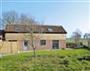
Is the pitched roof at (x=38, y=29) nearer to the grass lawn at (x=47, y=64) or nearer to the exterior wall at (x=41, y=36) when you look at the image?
the exterior wall at (x=41, y=36)

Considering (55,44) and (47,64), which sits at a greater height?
(47,64)

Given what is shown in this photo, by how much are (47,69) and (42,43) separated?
2902cm

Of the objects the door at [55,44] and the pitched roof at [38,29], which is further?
the door at [55,44]

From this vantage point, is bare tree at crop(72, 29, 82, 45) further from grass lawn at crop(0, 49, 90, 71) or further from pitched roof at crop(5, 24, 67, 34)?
grass lawn at crop(0, 49, 90, 71)

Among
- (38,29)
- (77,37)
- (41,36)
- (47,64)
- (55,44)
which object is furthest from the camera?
(77,37)

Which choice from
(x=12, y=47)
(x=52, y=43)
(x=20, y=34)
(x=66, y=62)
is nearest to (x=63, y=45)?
(x=52, y=43)

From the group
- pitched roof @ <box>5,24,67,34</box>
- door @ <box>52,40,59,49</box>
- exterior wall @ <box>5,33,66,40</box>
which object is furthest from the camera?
door @ <box>52,40,59,49</box>

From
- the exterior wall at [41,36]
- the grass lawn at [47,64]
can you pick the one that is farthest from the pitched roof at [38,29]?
the grass lawn at [47,64]

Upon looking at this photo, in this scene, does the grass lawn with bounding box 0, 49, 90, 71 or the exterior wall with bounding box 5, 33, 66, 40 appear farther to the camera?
the exterior wall with bounding box 5, 33, 66, 40

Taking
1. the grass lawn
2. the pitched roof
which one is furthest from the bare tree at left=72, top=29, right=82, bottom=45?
the grass lawn

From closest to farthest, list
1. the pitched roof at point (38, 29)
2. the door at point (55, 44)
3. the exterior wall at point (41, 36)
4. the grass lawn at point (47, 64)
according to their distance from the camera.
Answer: the grass lawn at point (47, 64) < the exterior wall at point (41, 36) < the pitched roof at point (38, 29) < the door at point (55, 44)

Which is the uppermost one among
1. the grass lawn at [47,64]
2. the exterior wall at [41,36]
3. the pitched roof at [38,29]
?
the pitched roof at [38,29]

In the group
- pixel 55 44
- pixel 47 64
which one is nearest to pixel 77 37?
pixel 55 44

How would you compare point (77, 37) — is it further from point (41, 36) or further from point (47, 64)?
point (47, 64)
